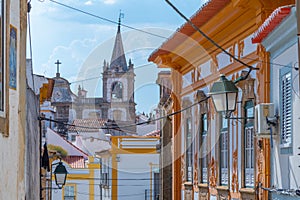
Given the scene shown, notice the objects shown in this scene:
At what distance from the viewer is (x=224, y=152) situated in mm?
15250

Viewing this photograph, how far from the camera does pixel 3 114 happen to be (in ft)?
24.7

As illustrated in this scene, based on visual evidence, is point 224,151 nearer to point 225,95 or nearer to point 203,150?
point 203,150

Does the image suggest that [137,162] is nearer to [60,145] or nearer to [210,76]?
[60,145]

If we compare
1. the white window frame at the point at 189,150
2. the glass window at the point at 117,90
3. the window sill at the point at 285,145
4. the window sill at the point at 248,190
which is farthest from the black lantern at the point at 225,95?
the glass window at the point at 117,90

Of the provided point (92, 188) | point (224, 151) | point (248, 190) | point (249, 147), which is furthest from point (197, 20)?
point (92, 188)

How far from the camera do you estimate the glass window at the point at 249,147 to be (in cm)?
1300

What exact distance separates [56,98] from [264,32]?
80114 mm

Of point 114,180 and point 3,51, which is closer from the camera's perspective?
point 3,51

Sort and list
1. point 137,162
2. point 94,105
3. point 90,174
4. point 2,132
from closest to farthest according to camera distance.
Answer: point 2,132
point 137,162
point 90,174
point 94,105

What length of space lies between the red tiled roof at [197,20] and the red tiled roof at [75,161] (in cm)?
2711

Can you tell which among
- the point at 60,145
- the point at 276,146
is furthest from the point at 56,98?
the point at 276,146

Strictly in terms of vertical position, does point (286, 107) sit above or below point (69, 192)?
above

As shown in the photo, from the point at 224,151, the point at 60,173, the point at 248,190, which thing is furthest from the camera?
the point at 60,173

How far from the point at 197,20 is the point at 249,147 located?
2927mm
